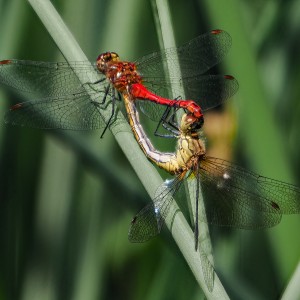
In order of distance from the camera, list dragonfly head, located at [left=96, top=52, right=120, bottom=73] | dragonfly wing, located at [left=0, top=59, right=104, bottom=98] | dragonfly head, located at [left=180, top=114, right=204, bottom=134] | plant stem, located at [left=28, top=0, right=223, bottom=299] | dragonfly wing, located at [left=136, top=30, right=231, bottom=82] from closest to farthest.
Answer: plant stem, located at [left=28, top=0, right=223, bottom=299]
dragonfly head, located at [left=180, top=114, right=204, bottom=134]
dragonfly wing, located at [left=0, top=59, right=104, bottom=98]
dragonfly head, located at [left=96, top=52, right=120, bottom=73]
dragonfly wing, located at [left=136, top=30, right=231, bottom=82]

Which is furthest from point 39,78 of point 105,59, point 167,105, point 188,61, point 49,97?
point 188,61

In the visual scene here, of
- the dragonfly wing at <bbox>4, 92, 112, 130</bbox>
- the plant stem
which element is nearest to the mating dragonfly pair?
the dragonfly wing at <bbox>4, 92, 112, 130</bbox>

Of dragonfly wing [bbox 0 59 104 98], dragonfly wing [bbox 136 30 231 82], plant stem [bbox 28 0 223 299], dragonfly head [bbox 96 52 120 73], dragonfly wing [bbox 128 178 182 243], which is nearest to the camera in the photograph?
plant stem [bbox 28 0 223 299]

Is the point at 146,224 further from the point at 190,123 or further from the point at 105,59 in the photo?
the point at 105,59

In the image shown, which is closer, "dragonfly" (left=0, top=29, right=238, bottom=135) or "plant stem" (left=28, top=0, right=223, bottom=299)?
"plant stem" (left=28, top=0, right=223, bottom=299)

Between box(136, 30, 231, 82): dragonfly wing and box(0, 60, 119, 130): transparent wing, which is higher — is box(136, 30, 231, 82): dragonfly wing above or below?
above

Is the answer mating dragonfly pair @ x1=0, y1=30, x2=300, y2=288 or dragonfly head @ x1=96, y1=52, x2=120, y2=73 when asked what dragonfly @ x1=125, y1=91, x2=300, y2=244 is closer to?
mating dragonfly pair @ x1=0, y1=30, x2=300, y2=288
